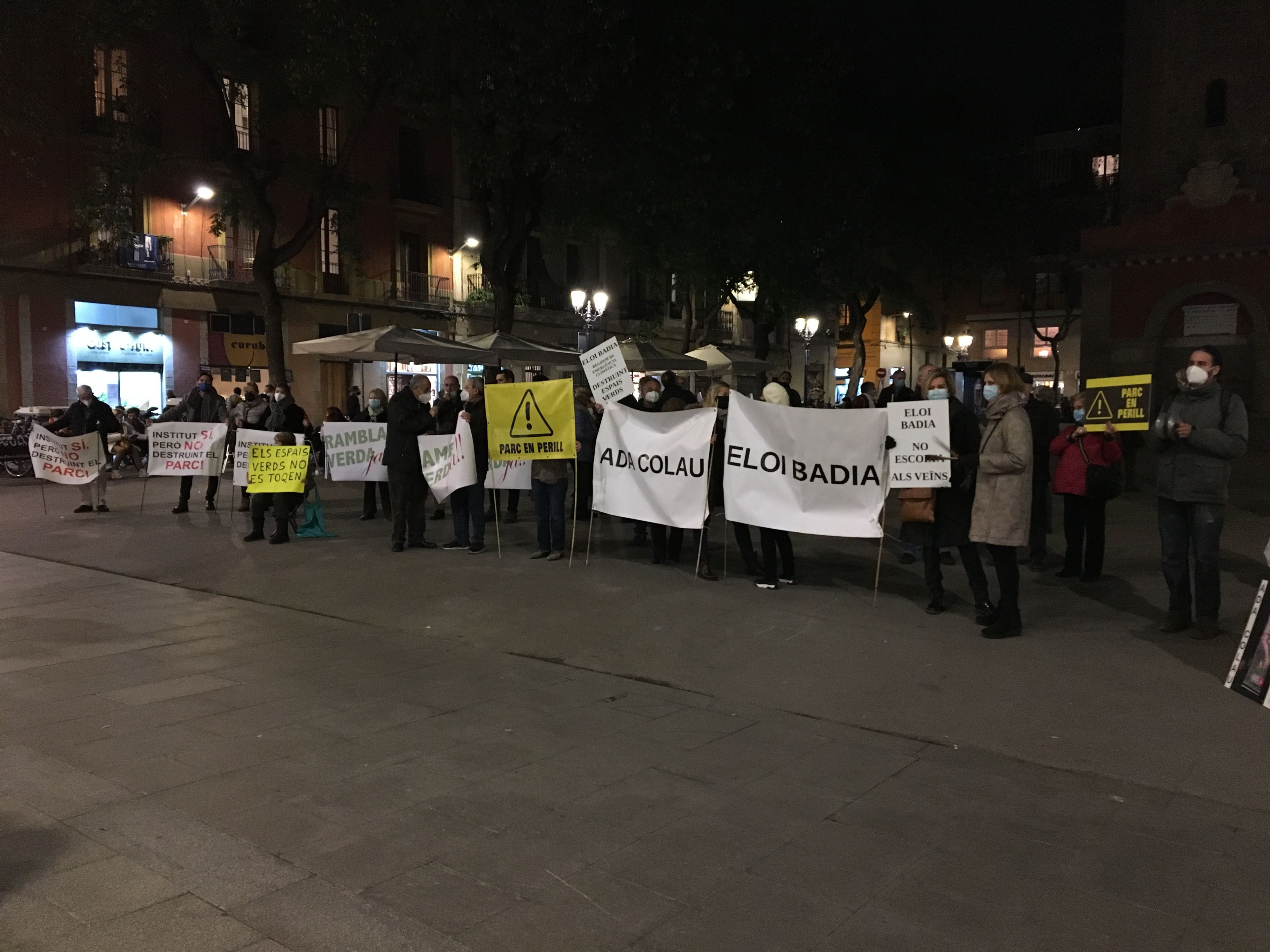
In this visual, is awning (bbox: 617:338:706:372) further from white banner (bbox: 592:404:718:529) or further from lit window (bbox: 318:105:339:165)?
lit window (bbox: 318:105:339:165)

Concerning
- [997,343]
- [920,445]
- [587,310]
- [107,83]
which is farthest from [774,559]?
[997,343]

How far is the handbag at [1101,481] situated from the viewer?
8641mm

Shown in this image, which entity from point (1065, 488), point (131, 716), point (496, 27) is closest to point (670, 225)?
point (496, 27)

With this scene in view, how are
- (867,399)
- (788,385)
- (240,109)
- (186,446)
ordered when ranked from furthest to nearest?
(240,109) < (867,399) < (186,446) < (788,385)

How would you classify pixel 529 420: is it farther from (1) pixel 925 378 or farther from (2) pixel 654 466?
(1) pixel 925 378

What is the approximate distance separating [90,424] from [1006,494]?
12.4 meters

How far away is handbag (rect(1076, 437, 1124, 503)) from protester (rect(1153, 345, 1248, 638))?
1.64 m

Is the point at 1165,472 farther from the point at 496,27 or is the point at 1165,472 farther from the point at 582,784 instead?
the point at 496,27

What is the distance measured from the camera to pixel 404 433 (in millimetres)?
10805

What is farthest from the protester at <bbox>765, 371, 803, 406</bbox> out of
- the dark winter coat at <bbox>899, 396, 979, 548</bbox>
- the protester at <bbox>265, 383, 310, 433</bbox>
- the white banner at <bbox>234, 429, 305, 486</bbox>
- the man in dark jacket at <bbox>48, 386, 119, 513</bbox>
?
the man in dark jacket at <bbox>48, 386, 119, 513</bbox>

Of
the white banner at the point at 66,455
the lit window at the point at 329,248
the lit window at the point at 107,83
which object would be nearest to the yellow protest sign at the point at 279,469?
the white banner at the point at 66,455

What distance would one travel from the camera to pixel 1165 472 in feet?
22.5

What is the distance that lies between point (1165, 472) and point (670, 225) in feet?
47.8

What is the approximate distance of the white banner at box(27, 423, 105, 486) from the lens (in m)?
13.6
